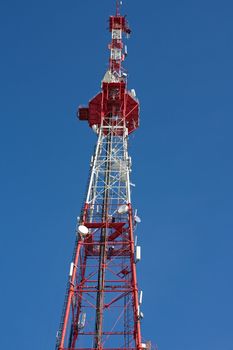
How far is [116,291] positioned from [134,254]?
3.08m

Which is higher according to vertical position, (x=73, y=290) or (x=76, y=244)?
(x=76, y=244)

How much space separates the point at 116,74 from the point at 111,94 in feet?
9.81

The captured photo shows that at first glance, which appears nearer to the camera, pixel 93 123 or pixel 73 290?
pixel 73 290

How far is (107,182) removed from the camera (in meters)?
51.3

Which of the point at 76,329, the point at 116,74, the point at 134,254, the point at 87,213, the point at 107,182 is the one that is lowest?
the point at 76,329

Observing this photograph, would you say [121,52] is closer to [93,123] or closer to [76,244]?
[93,123]

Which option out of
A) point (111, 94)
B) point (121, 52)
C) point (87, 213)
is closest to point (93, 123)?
point (111, 94)

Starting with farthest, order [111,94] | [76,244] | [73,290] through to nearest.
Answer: [111,94]
[76,244]
[73,290]

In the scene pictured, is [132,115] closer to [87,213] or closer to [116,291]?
[87,213]

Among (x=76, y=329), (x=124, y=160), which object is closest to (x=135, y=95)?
(x=124, y=160)

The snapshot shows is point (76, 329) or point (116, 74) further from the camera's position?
point (116, 74)

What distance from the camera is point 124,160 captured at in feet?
174

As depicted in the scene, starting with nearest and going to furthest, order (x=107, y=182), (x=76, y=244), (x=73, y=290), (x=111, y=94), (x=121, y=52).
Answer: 1. (x=73, y=290)
2. (x=76, y=244)
3. (x=107, y=182)
4. (x=111, y=94)
5. (x=121, y=52)

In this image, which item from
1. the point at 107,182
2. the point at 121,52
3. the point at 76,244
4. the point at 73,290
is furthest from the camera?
the point at 121,52
